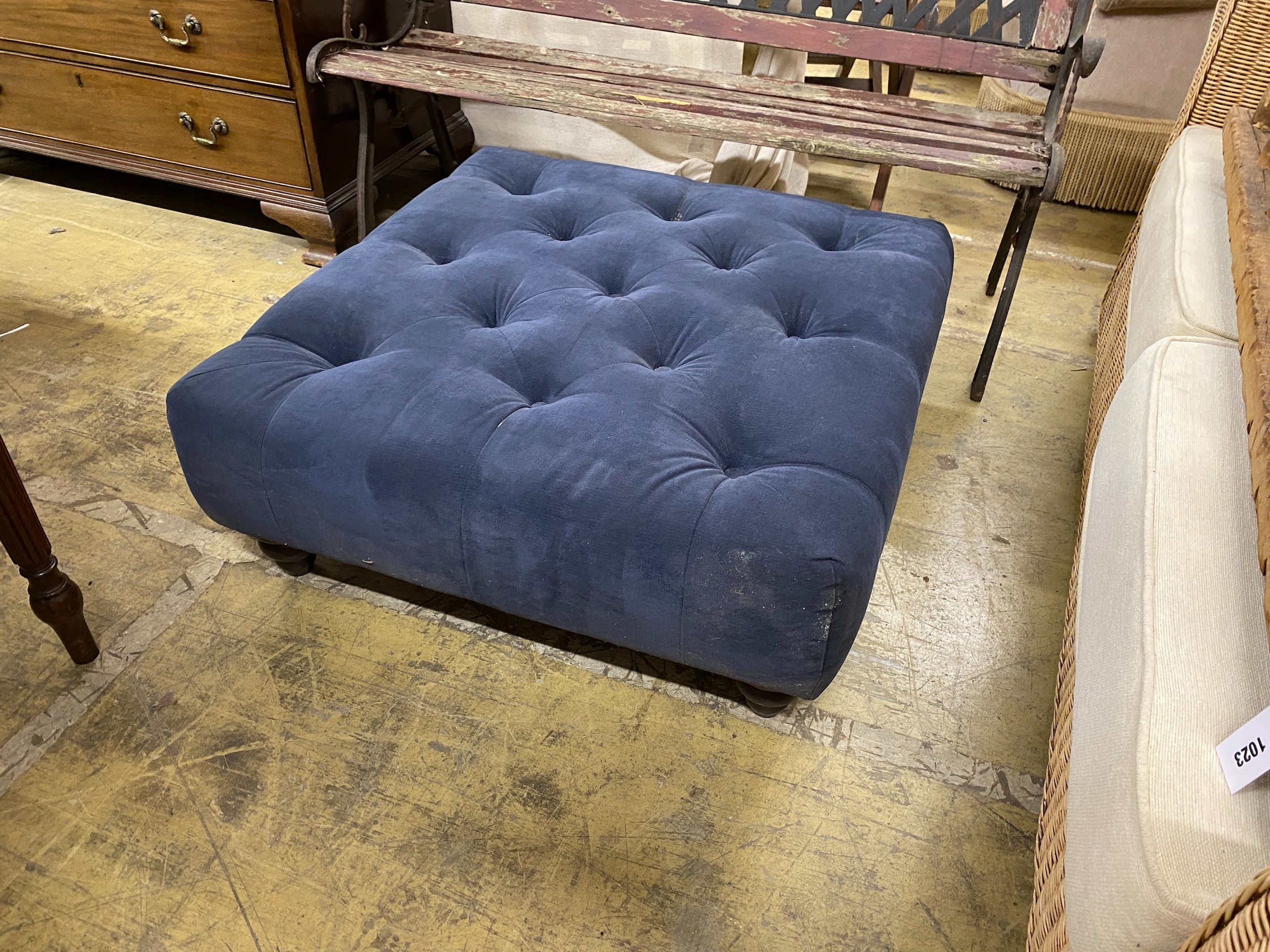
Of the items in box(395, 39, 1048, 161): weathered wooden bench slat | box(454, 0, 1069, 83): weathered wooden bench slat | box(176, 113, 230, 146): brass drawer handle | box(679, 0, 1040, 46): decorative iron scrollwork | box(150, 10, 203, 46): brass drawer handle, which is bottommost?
box(176, 113, 230, 146): brass drawer handle

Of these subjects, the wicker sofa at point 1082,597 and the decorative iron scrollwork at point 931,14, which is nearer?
the wicker sofa at point 1082,597

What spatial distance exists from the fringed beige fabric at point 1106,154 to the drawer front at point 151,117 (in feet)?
5.49

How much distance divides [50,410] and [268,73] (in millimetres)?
766

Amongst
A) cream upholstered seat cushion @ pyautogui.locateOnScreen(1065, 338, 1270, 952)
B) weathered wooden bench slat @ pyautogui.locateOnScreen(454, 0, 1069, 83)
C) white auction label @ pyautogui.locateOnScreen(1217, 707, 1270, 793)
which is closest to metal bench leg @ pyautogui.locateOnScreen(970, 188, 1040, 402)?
weathered wooden bench slat @ pyautogui.locateOnScreen(454, 0, 1069, 83)

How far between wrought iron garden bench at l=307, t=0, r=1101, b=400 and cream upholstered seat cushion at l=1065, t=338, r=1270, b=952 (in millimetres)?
714

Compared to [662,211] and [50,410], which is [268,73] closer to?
[50,410]

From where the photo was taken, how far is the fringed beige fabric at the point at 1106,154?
220 cm

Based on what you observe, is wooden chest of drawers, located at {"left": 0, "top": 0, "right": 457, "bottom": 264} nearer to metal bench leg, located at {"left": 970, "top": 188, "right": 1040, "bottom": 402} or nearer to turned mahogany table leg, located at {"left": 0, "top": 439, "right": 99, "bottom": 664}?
turned mahogany table leg, located at {"left": 0, "top": 439, "right": 99, "bottom": 664}

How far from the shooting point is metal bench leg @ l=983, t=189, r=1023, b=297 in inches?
63.7

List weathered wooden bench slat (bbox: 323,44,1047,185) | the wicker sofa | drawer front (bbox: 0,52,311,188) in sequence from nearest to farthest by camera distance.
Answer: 1. the wicker sofa
2. weathered wooden bench slat (bbox: 323,44,1047,185)
3. drawer front (bbox: 0,52,311,188)

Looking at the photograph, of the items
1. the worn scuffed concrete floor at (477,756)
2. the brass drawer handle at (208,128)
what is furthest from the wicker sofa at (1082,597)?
the brass drawer handle at (208,128)

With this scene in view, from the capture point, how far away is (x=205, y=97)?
1.86m

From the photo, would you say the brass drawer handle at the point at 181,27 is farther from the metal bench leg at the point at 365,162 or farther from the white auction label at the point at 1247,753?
the white auction label at the point at 1247,753

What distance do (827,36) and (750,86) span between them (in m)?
0.16
